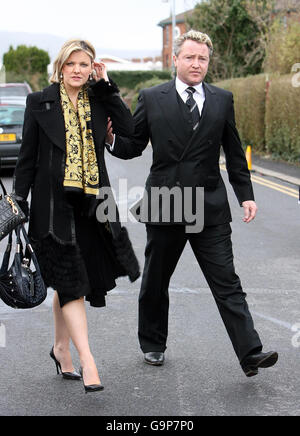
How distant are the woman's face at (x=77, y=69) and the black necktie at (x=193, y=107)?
703 mm

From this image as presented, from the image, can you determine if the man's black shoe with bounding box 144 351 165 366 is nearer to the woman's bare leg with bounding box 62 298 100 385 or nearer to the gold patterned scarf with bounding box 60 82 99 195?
the woman's bare leg with bounding box 62 298 100 385

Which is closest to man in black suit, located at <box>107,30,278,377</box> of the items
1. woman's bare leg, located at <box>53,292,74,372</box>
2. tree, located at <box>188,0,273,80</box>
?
woman's bare leg, located at <box>53,292,74,372</box>

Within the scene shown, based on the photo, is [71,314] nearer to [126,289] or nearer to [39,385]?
[39,385]

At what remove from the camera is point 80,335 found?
454 cm

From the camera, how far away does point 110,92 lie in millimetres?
4527

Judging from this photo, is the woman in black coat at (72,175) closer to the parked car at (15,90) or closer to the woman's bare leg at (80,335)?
the woman's bare leg at (80,335)

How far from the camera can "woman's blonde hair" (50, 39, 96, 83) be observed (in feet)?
14.5

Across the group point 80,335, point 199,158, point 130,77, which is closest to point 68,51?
point 199,158

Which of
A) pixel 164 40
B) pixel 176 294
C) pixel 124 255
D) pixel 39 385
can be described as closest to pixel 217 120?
pixel 124 255

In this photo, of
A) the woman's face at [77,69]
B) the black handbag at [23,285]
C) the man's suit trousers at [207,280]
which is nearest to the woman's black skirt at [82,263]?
the black handbag at [23,285]

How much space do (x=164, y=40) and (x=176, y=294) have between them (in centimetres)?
8153

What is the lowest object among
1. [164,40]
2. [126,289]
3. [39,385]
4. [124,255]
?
[164,40]

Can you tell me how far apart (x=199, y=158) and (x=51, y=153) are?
34.6 inches

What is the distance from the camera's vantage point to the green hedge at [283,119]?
66.6 ft
